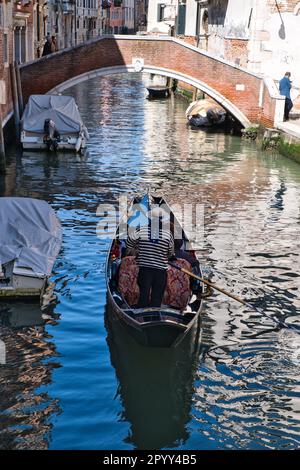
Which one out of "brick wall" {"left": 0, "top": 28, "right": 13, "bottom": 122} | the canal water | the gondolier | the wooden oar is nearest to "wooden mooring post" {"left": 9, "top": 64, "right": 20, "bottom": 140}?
"brick wall" {"left": 0, "top": 28, "right": 13, "bottom": 122}

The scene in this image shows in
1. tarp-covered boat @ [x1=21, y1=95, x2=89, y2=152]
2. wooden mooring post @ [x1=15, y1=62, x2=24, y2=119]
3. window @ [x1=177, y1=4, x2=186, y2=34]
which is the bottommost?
tarp-covered boat @ [x1=21, y1=95, x2=89, y2=152]

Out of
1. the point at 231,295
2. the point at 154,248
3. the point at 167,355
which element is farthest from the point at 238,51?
the point at 167,355

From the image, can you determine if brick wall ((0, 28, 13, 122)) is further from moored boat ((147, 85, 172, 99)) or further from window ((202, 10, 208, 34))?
window ((202, 10, 208, 34))

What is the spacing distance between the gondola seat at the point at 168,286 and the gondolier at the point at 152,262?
30cm

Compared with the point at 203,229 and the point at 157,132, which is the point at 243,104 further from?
the point at 203,229

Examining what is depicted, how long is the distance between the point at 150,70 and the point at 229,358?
12.3 metres

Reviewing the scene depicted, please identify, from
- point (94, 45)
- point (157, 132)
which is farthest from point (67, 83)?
point (157, 132)

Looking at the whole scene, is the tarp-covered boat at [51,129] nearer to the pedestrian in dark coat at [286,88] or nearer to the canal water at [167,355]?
the canal water at [167,355]

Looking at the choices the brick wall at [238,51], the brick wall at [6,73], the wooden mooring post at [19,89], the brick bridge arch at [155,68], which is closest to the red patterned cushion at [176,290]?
the brick wall at [6,73]

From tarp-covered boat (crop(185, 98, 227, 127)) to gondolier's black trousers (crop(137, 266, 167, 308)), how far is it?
13296mm

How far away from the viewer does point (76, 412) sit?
18.2 ft

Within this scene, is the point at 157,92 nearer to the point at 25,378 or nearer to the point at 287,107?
the point at 287,107

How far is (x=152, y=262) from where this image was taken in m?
6.35

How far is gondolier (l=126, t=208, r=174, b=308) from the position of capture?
6.34 m
